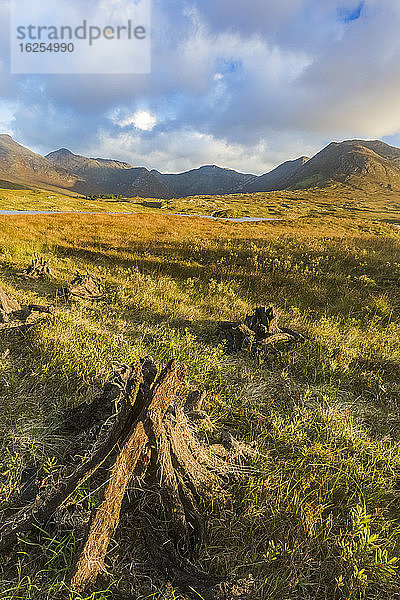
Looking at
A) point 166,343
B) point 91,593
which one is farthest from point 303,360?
point 91,593

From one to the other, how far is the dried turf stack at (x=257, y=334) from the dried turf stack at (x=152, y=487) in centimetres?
336

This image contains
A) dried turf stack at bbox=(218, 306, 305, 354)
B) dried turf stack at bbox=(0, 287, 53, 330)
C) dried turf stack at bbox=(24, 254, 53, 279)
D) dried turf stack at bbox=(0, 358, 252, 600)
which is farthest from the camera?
dried turf stack at bbox=(24, 254, 53, 279)

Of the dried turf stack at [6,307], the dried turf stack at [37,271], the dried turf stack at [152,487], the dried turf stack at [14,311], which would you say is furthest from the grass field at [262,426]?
the dried turf stack at [6,307]

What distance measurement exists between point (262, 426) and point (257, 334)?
267cm

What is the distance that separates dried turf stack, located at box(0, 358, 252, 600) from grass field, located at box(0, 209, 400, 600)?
0.42ft

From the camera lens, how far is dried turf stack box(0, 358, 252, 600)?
6.72ft

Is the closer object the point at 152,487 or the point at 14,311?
the point at 152,487

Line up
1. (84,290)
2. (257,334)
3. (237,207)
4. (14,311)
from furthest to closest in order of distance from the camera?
1. (237,207)
2. (84,290)
3. (14,311)
4. (257,334)

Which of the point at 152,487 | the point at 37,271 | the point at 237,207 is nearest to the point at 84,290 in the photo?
the point at 37,271

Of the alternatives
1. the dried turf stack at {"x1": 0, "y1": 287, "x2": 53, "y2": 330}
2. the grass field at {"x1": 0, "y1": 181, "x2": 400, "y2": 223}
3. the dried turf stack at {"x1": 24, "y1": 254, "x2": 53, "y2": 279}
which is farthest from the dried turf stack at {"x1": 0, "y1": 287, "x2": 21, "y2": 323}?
the grass field at {"x1": 0, "y1": 181, "x2": 400, "y2": 223}

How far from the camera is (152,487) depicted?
2.46m

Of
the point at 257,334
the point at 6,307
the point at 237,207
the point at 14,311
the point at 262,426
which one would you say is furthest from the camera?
the point at 237,207

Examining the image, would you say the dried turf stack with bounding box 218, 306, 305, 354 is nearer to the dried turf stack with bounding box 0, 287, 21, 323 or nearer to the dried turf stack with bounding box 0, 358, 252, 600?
the dried turf stack with bounding box 0, 358, 252, 600

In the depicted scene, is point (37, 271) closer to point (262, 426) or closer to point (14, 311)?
point (14, 311)
